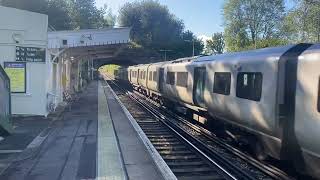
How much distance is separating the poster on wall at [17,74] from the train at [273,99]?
7.59m

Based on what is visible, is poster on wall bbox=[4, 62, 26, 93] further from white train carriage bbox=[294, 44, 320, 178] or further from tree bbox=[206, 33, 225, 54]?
tree bbox=[206, 33, 225, 54]

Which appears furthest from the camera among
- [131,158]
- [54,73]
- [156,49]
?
[156,49]

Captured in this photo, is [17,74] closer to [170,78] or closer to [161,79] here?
[170,78]

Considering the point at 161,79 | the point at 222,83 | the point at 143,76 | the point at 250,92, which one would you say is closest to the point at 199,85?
the point at 222,83

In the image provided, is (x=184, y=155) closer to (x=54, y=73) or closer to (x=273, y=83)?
(x=273, y=83)

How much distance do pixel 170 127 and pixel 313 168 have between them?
10097 mm

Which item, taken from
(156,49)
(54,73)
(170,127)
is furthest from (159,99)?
(156,49)

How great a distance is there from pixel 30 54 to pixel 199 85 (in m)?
7.14

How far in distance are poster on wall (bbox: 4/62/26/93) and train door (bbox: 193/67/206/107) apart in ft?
22.8

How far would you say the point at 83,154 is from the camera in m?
12.7

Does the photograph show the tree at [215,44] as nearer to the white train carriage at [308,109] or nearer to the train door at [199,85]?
the train door at [199,85]

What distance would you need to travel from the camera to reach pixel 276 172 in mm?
10859

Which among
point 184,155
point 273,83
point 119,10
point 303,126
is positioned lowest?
point 184,155

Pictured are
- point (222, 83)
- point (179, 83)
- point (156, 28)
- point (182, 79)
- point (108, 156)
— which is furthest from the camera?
point (156, 28)
